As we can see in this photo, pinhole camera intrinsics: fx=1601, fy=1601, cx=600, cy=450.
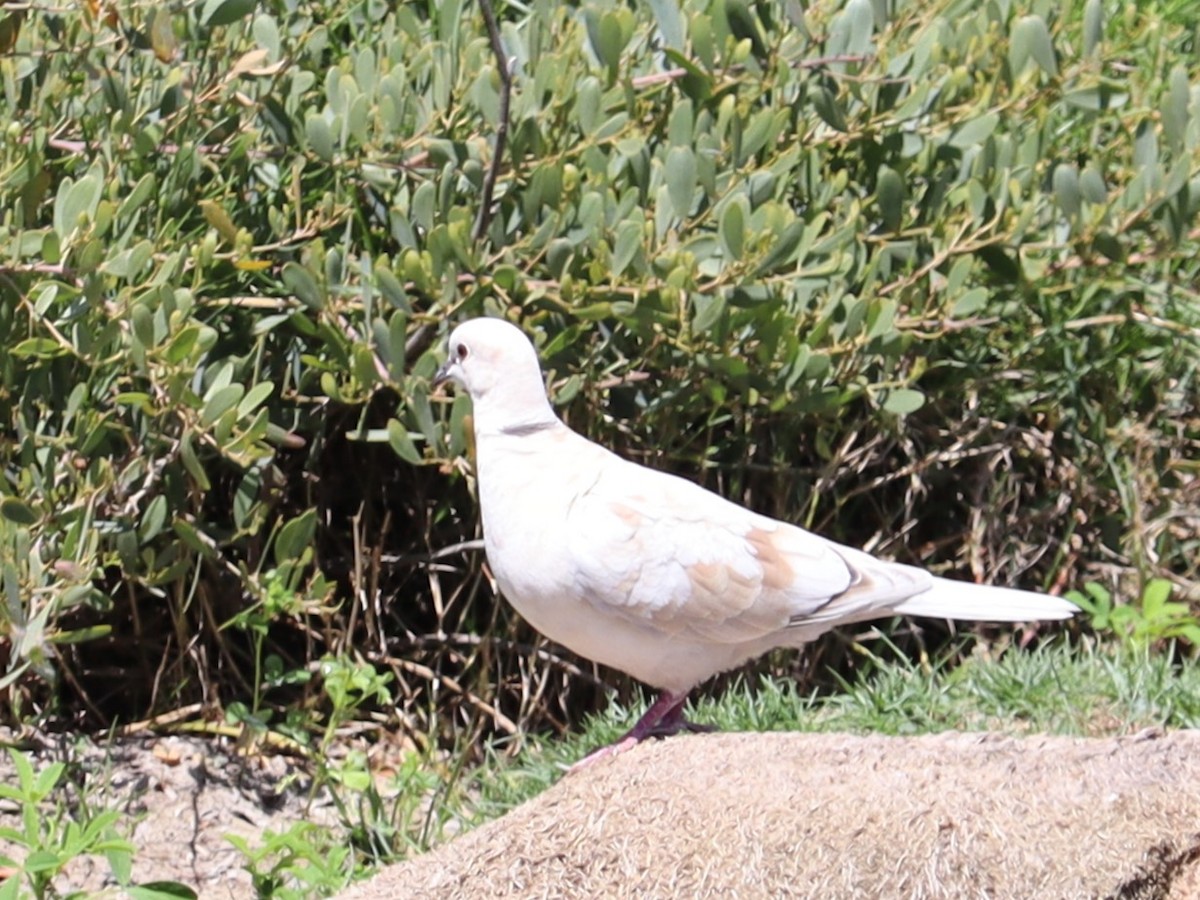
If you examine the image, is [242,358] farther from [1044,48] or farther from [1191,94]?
[1191,94]

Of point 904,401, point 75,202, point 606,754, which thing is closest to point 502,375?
point 606,754

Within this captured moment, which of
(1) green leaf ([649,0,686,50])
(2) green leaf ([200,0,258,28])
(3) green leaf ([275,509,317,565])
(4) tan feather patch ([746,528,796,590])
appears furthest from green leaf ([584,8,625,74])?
(3) green leaf ([275,509,317,565])

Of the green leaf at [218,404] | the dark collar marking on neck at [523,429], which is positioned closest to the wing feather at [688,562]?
the dark collar marking on neck at [523,429]

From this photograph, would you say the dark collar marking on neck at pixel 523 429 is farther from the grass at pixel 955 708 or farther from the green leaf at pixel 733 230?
the grass at pixel 955 708

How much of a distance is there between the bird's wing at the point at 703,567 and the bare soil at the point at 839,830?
351 mm

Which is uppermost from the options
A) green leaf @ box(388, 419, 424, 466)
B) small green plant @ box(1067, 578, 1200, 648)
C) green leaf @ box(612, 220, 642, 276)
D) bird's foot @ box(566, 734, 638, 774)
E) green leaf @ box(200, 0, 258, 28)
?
green leaf @ box(200, 0, 258, 28)

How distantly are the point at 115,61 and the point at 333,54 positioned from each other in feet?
2.80

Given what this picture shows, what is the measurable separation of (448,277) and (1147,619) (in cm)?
227

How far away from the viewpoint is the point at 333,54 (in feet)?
14.8

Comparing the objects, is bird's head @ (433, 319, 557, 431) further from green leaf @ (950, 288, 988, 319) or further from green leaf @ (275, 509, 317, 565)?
green leaf @ (950, 288, 988, 319)

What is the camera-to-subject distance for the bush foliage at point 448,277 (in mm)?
3607

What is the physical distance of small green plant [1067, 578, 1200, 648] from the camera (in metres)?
4.53

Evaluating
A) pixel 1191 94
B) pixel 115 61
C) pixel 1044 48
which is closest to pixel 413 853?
pixel 115 61

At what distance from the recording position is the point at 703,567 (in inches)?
134
